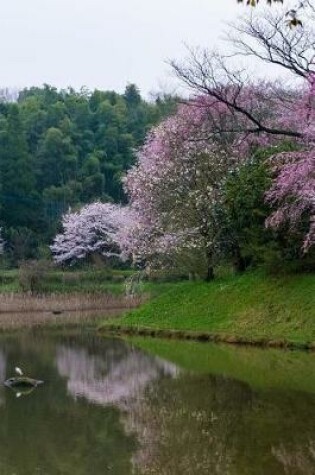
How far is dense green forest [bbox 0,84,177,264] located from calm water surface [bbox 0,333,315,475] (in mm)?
32739

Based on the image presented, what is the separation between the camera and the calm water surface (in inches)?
304

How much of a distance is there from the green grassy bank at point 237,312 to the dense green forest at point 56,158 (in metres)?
25.2

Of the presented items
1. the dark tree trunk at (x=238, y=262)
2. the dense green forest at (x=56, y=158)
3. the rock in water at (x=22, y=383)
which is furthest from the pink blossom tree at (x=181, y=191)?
the dense green forest at (x=56, y=158)

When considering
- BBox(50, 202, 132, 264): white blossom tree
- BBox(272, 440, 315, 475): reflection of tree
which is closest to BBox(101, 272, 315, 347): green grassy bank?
BBox(272, 440, 315, 475): reflection of tree

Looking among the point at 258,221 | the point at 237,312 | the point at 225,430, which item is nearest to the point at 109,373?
the point at 225,430

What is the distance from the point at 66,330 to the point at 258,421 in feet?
52.5

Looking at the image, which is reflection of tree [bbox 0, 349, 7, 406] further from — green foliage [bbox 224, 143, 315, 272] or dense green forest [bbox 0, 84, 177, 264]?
dense green forest [bbox 0, 84, 177, 264]

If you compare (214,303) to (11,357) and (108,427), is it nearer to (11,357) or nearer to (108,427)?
(11,357)

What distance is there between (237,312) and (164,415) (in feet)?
32.7

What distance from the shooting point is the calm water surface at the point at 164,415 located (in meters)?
7.71

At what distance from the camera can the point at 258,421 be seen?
9.40m

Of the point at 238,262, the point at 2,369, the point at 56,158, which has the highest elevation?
the point at 56,158

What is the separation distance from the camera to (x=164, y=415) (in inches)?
397

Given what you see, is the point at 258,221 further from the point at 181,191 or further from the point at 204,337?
the point at 181,191
